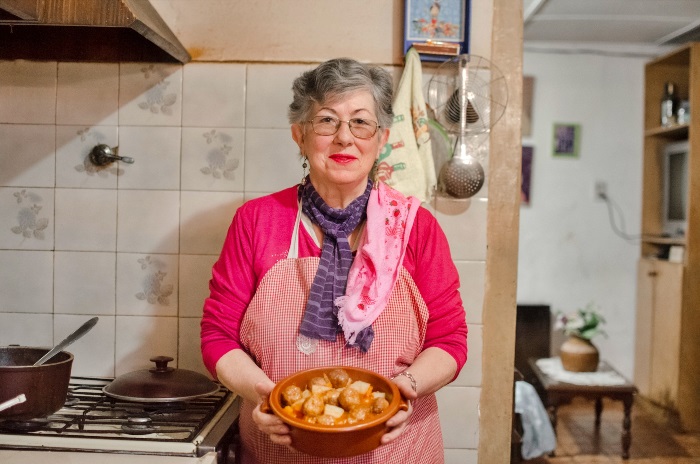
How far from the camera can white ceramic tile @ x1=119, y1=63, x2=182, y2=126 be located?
179 centimetres

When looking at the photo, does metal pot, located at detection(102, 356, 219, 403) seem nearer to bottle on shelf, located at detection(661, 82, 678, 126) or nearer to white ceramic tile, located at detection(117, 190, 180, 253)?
white ceramic tile, located at detection(117, 190, 180, 253)

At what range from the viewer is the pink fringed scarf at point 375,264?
132 cm

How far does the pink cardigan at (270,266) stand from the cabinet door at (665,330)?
3.04 m

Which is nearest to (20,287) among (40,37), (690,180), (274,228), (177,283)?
(177,283)

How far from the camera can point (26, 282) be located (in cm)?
182

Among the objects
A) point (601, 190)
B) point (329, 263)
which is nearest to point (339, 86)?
point (329, 263)

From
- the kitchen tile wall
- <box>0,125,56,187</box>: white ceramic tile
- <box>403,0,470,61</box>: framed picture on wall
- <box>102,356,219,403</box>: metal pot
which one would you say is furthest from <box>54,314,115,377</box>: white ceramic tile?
<box>403,0,470,61</box>: framed picture on wall

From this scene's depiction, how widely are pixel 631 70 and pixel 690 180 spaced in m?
1.20

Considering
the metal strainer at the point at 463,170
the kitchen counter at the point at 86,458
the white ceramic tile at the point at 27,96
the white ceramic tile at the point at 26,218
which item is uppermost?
the white ceramic tile at the point at 27,96

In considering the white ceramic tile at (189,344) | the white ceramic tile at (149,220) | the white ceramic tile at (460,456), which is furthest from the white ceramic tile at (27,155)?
the white ceramic tile at (460,456)

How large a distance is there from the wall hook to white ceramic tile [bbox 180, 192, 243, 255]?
0.20 metres

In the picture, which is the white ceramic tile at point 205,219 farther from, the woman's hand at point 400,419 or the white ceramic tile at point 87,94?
the woman's hand at point 400,419

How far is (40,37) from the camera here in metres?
1.79

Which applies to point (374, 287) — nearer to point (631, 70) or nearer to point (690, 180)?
point (690, 180)
